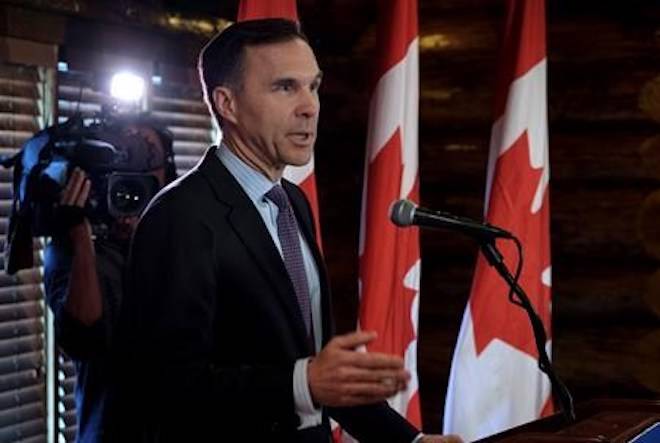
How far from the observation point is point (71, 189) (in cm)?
304

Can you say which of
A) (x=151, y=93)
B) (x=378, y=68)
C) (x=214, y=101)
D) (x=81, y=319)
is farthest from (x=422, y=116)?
Answer: (x=214, y=101)

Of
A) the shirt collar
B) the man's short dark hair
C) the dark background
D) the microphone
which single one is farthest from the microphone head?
the dark background

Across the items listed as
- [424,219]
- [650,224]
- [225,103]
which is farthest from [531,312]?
[650,224]

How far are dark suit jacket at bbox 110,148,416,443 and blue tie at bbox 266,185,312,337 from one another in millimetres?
70

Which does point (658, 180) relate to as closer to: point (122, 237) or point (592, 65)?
point (592, 65)

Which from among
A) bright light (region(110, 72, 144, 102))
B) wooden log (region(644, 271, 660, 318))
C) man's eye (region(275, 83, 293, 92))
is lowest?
wooden log (region(644, 271, 660, 318))

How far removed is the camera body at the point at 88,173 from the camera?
119 inches

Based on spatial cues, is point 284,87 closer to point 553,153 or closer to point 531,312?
point 531,312

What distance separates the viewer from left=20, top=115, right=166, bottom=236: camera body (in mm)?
3023

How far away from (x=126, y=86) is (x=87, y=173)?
2.41 feet

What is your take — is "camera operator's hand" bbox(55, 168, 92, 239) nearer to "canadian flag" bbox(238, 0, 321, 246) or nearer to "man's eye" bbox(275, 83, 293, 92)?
"canadian flag" bbox(238, 0, 321, 246)

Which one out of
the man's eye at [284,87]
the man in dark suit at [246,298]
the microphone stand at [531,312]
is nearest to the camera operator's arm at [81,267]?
the man in dark suit at [246,298]

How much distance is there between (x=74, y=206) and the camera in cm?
304

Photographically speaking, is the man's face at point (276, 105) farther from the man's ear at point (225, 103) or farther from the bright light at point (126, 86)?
the bright light at point (126, 86)
